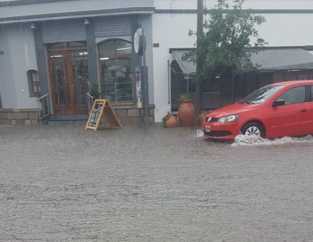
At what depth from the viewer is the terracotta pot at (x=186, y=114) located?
47.6 ft

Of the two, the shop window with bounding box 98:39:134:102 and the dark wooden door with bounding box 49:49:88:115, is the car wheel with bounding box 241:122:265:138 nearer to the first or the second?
the shop window with bounding box 98:39:134:102

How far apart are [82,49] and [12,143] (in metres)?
5.80

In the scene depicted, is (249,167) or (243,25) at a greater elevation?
(243,25)

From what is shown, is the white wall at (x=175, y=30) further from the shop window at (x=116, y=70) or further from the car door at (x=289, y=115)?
the car door at (x=289, y=115)

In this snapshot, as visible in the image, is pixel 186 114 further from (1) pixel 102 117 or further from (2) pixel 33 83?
(2) pixel 33 83

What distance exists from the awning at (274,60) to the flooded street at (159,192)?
451 cm

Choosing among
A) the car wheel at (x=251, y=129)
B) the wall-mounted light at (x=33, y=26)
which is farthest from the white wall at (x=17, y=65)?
the car wheel at (x=251, y=129)

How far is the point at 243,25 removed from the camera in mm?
14016

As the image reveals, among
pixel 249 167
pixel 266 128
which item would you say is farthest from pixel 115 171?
pixel 266 128

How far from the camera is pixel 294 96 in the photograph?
36.4 feet

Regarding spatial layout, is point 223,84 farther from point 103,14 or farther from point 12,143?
point 12,143

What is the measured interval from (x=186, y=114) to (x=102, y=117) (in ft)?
9.95

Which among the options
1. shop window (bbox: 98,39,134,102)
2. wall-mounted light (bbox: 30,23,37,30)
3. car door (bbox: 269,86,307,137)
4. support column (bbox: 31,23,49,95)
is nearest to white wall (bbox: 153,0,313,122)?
shop window (bbox: 98,39,134,102)

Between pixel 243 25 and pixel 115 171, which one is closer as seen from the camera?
pixel 115 171
